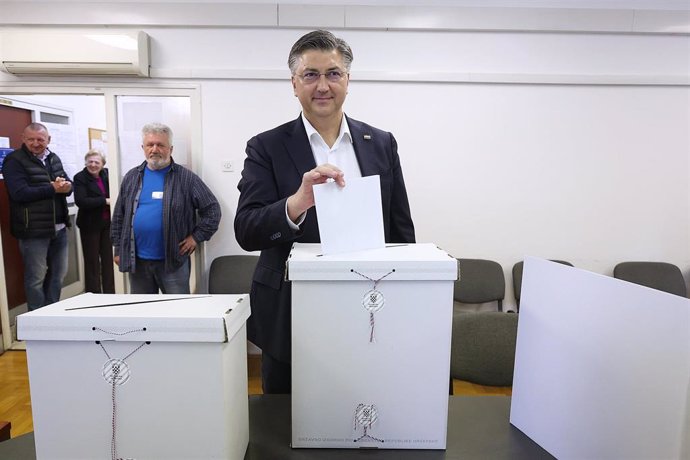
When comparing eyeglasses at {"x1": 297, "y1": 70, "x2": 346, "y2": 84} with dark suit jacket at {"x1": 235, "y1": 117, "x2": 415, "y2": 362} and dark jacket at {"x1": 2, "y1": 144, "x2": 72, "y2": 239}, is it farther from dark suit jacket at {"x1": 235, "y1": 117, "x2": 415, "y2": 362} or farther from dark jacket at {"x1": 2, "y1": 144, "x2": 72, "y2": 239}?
dark jacket at {"x1": 2, "y1": 144, "x2": 72, "y2": 239}

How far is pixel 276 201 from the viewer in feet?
3.32

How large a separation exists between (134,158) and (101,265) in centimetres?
143

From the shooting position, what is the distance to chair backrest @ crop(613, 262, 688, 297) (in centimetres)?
308

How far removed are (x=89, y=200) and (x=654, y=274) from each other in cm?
467

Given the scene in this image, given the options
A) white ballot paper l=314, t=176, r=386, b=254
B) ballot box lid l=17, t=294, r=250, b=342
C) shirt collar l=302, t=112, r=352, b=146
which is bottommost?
ballot box lid l=17, t=294, r=250, b=342

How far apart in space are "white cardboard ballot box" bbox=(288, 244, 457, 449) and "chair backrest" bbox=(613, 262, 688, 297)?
9.72ft

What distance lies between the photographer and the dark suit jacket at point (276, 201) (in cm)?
95

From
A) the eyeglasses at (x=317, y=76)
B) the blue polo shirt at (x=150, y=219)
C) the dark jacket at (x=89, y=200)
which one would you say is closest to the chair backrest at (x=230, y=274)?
the blue polo shirt at (x=150, y=219)

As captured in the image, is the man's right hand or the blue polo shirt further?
the blue polo shirt

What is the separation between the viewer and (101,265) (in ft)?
13.1

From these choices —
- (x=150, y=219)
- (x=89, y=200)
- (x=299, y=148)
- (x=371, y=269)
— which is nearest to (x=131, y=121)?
(x=150, y=219)

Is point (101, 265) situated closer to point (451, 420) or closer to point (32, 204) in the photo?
point (32, 204)

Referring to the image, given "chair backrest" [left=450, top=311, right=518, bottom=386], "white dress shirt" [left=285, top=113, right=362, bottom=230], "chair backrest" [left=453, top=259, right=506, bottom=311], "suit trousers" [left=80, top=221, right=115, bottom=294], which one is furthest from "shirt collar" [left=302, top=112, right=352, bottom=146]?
"suit trousers" [left=80, top=221, right=115, bottom=294]

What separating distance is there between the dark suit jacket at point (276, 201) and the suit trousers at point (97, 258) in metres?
3.45
